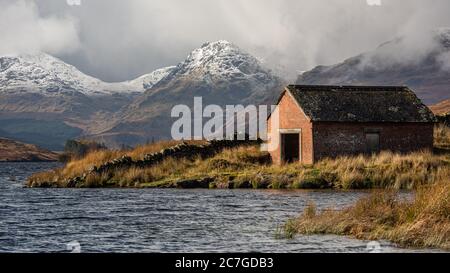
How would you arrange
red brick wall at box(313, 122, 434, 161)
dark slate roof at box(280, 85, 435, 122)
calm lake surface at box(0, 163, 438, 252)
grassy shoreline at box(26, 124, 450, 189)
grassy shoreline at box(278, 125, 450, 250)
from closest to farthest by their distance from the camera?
grassy shoreline at box(278, 125, 450, 250)
calm lake surface at box(0, 163, 438, 252)
grassy shoreline at box(26, 124, 450, 189)
red brick wall at box(313, 122, 434, 161)
dark slate roof at box(280, 85, 435, 122)

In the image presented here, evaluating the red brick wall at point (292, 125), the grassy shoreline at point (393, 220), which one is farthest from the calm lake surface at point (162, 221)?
the red brick wall at point (292, 125)

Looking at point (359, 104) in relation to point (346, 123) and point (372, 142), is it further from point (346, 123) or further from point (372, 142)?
point (372, 142)

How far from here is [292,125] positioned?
163 ft

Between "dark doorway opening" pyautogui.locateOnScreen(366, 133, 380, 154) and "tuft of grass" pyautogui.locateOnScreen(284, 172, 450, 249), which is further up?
"dark doorway opening" pyautogui.locateOnScreen(366, 133, 380, 154)

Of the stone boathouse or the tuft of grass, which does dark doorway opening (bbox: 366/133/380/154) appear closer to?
the stone boathouse

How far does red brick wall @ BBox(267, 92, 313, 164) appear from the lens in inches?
1879

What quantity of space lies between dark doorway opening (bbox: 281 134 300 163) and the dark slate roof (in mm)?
2869

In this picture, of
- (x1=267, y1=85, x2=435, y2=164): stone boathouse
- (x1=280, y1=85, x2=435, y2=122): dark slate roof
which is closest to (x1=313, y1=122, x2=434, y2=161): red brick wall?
(x1=267, y1=85, x2=435, y2=164): stone boathouse

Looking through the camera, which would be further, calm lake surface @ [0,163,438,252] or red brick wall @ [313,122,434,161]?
red brick wall @ [313,122,434,161]

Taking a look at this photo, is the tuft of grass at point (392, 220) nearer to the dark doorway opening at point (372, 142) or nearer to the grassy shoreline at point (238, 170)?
the grassy shoreline at point (238, 170)

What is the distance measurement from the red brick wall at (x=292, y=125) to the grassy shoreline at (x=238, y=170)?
1.13 m
